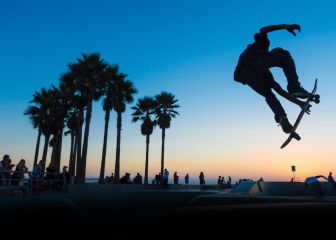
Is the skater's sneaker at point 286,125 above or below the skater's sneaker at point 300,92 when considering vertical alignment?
below

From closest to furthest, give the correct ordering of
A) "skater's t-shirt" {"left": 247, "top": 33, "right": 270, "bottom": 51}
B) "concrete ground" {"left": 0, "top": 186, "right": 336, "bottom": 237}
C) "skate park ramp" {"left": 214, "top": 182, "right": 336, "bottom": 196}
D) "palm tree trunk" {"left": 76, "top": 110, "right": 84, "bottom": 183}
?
"concrete ground" {"left": 0, "top": 186, "right": 336, "bottom": 237} < "skater's t-shirt" {"left": 247, "top": 33, "right": 270, "bottom": 51} < "skate park ramp" {"left": 214, "top": 182, "right": 336, "bottom": 196} < "palm tree trunk" {"left": 76, "top": 110, "right": 84, "bottom": 183}

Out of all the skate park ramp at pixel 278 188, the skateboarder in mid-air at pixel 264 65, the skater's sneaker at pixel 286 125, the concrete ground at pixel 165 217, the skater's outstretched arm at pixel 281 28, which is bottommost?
the concrete ground at pixel 165 217

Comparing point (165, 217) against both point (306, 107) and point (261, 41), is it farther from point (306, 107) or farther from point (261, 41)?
point (306, 107)

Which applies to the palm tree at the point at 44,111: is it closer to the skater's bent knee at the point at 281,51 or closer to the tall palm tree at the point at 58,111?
the tall palm tree at the point at 58,111

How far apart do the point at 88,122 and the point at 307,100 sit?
95.8 feet

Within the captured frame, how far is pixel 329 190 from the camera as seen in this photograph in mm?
7480

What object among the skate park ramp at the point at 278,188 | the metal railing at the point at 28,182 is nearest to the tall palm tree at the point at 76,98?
the metal railing at the point at 28,182

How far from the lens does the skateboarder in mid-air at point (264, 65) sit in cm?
529

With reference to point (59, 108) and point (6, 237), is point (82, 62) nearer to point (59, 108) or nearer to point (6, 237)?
point (59, 108)

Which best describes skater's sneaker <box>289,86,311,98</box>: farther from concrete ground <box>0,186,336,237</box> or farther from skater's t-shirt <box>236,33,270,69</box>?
concrete ground <box>0,186,336,237</box>

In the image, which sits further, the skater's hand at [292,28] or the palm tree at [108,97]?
the palm tree at [108,97]

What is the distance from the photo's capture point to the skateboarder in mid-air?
17.3 feet

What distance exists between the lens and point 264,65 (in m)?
5.34

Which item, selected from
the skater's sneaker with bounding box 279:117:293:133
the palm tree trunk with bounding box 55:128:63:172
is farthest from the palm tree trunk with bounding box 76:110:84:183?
the skater's sneaker with bounding box 279:117:293:133
